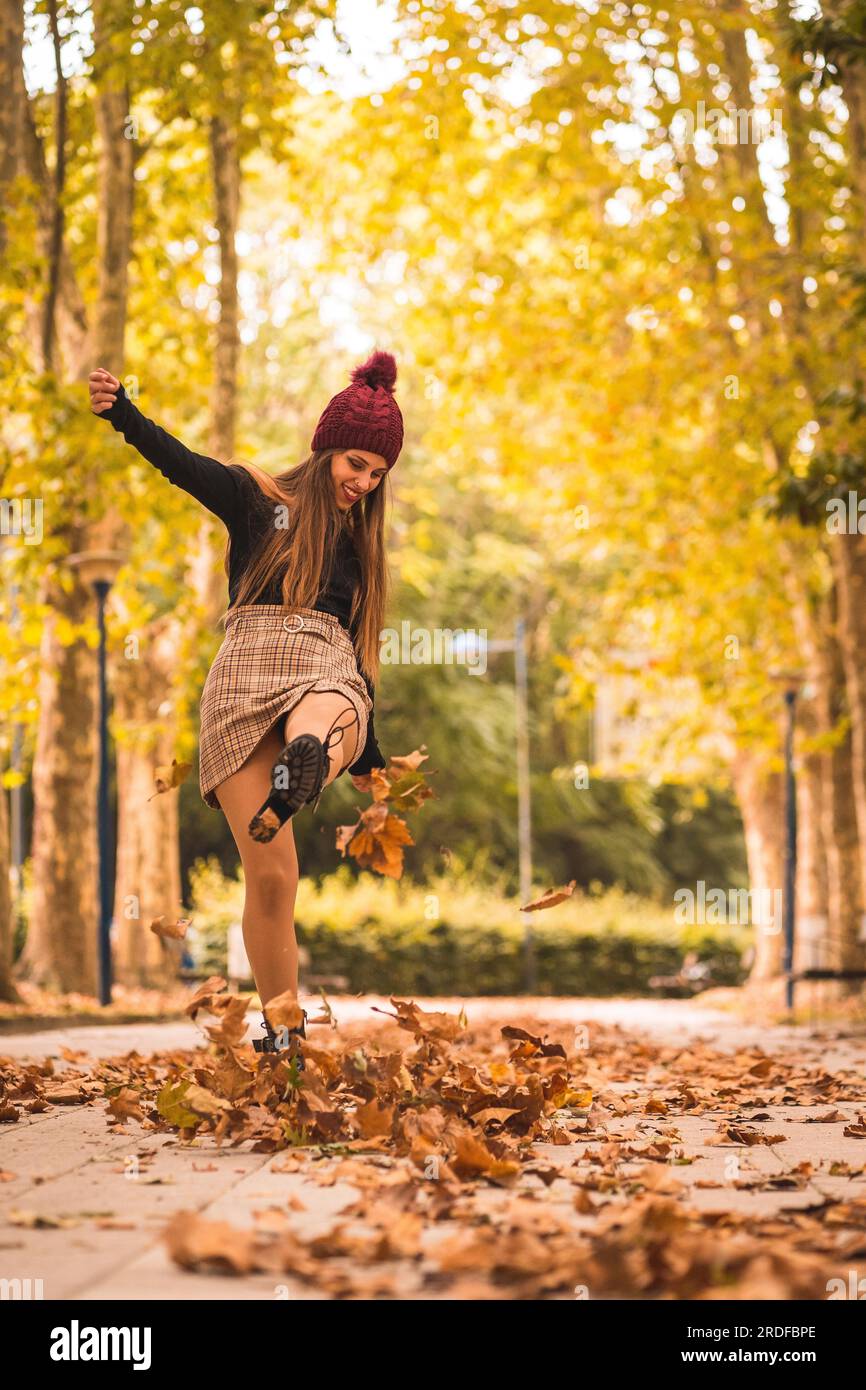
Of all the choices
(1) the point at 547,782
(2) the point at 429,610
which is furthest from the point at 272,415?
(1) the point at 547,782

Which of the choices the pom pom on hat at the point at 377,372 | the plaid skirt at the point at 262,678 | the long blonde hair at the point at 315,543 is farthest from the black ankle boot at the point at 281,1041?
the pom pom on hat at the point at 377,372

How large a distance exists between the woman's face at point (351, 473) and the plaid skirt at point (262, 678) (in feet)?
1.30

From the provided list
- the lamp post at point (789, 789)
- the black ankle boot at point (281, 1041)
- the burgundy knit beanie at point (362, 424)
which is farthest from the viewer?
the lamp post at point (789, 789)

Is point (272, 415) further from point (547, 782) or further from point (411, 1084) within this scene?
point (411, 1084)

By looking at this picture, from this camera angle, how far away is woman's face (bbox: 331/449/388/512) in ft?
18.6

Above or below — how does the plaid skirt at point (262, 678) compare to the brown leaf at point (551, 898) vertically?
above

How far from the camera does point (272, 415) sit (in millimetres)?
36219

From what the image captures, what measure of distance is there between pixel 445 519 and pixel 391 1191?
36798 mm

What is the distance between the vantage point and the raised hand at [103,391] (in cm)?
517

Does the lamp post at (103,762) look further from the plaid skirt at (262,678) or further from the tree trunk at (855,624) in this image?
the plaid skirt at (262,678)

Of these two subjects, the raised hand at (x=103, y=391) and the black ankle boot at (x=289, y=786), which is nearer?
the black ankle boot at (x=289, y=786)

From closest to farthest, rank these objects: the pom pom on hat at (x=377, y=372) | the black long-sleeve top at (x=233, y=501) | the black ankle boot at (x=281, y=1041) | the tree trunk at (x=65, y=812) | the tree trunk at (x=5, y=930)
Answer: the black ankle boot at (x=281, y=1041)
the black long-sleeve top at (x=233, y=501)
the pom pom on hat at (x=377, y=372)
the tree trunk at (x=5, y=930)
the tree trunk at (x=65, y=812)

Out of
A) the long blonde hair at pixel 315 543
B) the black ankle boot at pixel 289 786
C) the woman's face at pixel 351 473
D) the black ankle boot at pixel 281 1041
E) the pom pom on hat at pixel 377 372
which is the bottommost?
the black ankle boot at pixel 281 1041

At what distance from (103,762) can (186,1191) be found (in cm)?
1220
